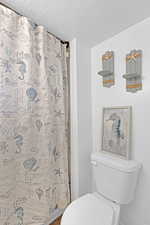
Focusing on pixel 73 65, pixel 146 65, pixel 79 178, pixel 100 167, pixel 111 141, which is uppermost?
pixel 73 65

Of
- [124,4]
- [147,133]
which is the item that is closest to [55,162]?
[147,133]

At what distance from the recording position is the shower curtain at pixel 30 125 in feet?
3.50

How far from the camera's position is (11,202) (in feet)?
3.56

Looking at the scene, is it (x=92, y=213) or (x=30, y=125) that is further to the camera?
(x=30, y=125)

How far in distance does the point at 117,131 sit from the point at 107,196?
1.98 feet

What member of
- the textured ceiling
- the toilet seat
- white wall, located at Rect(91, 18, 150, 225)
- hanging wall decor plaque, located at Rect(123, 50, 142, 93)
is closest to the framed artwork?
white wall, located at Rect(91, 18, 150, 225)

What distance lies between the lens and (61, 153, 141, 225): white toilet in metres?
1.02

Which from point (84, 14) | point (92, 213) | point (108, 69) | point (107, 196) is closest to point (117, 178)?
point (107, 196)

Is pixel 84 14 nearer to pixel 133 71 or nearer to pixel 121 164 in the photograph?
pixel 133 71

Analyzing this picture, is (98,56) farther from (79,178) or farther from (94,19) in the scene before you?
(79,178)

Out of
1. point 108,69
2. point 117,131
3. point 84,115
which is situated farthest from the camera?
point 84,115

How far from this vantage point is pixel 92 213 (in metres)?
1.06

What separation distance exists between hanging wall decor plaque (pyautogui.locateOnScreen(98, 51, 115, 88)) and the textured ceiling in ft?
0.69

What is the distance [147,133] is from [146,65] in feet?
1.97
